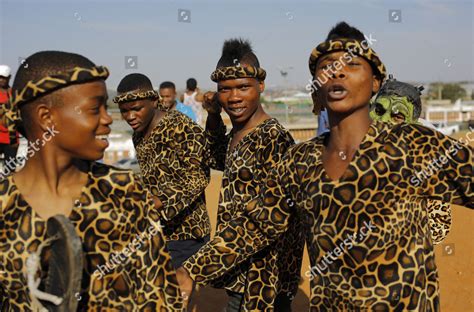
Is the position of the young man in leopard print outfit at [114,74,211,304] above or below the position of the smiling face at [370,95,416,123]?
below

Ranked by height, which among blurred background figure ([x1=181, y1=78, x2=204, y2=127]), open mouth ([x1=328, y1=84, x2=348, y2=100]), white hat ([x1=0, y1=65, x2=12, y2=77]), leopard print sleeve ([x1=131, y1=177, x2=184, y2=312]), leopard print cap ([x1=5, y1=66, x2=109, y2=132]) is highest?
leopard print cap ([x1=5, y1=66, x2=109, y2=132])

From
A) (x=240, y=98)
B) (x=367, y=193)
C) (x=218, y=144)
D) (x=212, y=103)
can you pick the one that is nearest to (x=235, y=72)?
(x=240, y=98)

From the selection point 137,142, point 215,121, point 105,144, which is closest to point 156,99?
point 137,142

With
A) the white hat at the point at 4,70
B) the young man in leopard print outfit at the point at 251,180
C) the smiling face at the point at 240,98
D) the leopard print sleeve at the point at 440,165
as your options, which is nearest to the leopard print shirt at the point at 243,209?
the young man in leopard print outfit at the point at 251,180

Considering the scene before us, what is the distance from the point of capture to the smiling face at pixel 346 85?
297cm

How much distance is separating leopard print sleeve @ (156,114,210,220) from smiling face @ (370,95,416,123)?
145 cm

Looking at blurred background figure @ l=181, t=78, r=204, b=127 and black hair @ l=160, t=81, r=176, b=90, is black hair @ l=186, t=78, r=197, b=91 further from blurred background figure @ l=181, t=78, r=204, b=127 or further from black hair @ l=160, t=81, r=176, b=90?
black hair @ l=160, t=81, r=176, b=90

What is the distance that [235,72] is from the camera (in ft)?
14.2

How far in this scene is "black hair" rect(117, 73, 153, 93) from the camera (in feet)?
17.6

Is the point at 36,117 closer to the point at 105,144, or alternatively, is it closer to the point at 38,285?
the point at 105,144

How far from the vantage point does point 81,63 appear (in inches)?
99.1

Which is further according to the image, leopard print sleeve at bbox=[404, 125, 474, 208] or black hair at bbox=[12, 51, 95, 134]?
leopard print sleeve at bbox=[404, 125, 474, 208]

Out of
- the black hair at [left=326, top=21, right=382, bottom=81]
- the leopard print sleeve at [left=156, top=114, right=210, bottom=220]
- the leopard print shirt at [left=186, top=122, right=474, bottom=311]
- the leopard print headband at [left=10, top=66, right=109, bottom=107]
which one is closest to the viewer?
the leopard print headband at [left=10, top=66, right=109, bottom=107]

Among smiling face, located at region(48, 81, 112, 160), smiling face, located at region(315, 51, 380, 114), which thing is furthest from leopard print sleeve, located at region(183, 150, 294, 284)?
smiling face, located at region(48, 81, 112, 160)
